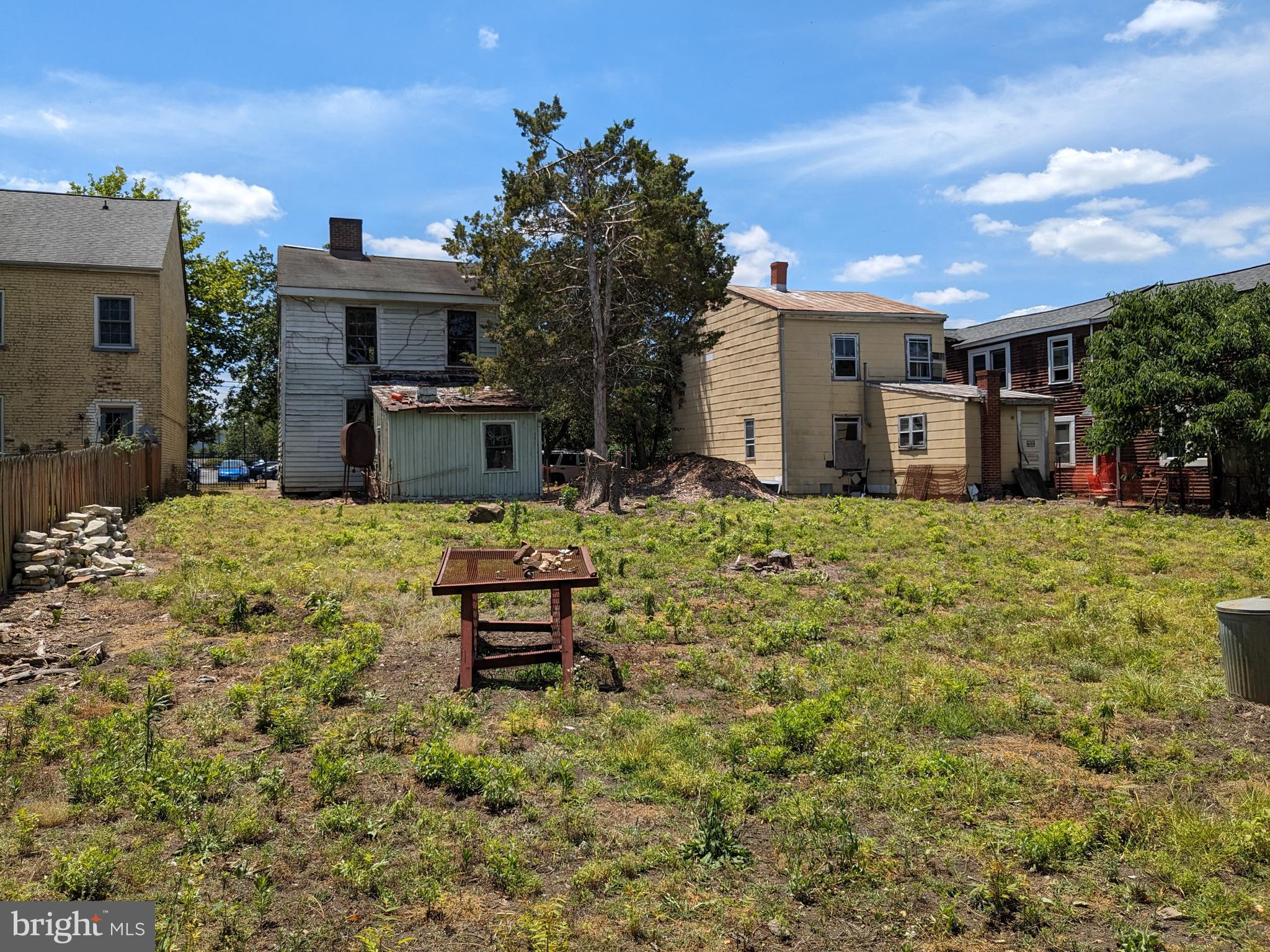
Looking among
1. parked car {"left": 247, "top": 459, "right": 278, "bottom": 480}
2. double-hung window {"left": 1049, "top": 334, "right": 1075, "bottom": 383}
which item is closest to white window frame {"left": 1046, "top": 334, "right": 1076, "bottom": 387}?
double-hung window {"left": 1049, "top": 334, "right": 1075, "bottom": 383}

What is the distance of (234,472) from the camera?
5497 centimetres

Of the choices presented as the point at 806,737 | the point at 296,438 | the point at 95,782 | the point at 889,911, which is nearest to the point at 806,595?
the point at 806,737

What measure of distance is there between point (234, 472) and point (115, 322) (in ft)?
109

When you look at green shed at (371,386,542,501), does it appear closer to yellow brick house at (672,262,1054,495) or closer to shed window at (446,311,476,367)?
shed window at (446,311,476,367)

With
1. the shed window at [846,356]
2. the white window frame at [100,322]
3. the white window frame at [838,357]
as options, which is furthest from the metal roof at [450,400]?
the shed window at [846,356]

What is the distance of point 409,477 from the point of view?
23.2 m

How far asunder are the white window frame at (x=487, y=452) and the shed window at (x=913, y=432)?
11232 mm

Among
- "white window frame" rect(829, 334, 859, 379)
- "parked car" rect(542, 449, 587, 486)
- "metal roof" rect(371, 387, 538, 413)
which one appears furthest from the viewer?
"parked car" rect(542, 449, 587, 486)

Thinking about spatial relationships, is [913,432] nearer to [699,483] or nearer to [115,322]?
[699,483]

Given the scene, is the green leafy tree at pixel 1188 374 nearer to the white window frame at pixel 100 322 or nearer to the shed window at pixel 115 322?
the white window frame at pixel 100 322

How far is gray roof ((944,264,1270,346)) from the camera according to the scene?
25.3m

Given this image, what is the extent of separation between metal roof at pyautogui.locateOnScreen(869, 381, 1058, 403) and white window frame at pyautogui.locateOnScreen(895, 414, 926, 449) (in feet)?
Result: 2.32

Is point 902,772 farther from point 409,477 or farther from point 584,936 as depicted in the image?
point 409,477

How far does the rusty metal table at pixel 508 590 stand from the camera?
7047mm
